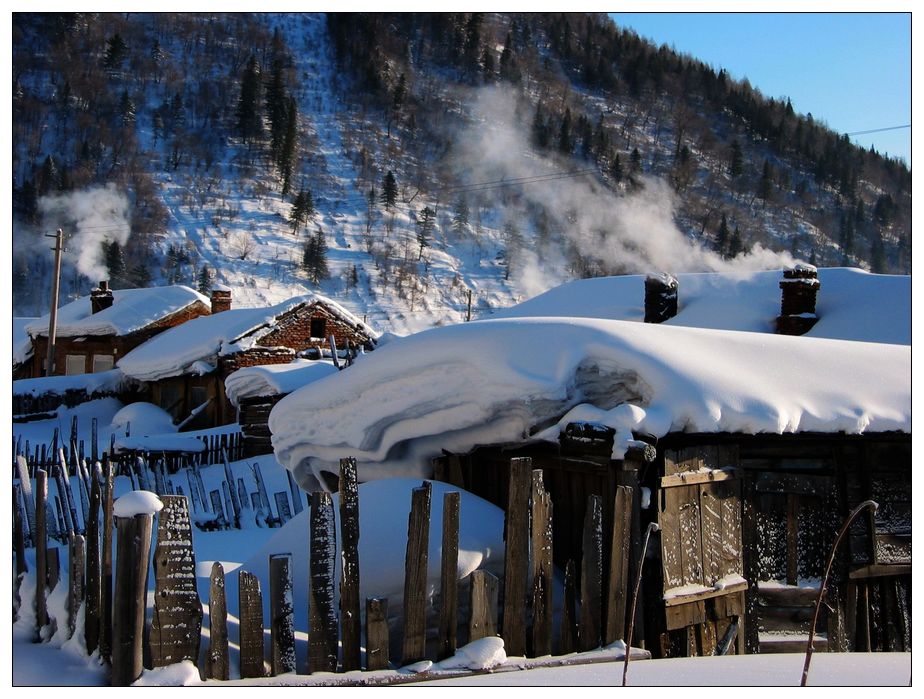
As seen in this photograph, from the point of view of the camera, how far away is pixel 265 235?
77.2 m

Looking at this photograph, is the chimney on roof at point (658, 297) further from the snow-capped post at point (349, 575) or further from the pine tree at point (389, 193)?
the pine tree at point (389, 193)

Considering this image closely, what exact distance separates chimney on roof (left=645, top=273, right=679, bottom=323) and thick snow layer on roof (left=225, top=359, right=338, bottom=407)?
6.14 meters

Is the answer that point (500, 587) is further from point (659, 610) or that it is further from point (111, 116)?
point (111, 116)

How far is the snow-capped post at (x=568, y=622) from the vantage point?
4.98m

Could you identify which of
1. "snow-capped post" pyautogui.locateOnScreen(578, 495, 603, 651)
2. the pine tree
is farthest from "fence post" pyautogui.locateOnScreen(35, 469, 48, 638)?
the pine tree

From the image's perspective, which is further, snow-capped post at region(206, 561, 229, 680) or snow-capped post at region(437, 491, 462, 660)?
snow-capped post at region(437, 491, 462, 660)

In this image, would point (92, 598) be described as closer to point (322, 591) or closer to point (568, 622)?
point (322, 591)

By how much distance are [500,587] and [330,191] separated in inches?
3403

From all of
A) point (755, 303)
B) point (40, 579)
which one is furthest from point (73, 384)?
point (40, 579)

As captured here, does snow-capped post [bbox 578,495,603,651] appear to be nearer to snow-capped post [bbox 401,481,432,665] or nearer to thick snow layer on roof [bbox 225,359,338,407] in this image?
snow-capped post [bbox 401,481,432,665]

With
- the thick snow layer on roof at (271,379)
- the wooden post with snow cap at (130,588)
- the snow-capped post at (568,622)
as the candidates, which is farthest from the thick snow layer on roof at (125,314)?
the wooden post with snow cap at (130,588)

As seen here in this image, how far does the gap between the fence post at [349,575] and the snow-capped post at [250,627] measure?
0.40m

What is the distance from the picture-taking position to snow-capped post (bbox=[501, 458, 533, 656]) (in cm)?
478

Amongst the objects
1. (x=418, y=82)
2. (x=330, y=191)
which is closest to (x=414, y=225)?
(x=330, y=191)
